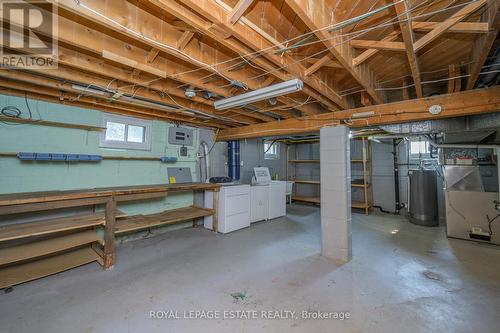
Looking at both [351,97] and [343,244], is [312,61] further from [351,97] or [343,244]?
[343,244]

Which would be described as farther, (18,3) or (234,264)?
(234,264)

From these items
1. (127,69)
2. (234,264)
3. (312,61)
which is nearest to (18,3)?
(127,69)

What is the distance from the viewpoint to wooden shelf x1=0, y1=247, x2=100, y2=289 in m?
2.17

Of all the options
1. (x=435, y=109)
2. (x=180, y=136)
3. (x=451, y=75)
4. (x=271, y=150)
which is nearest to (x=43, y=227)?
(x=180, y=136)

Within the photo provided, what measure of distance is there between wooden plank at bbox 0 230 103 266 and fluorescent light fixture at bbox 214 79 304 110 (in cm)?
243

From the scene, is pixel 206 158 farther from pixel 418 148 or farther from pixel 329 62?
pixel 418 148

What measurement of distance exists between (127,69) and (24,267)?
8.55ft

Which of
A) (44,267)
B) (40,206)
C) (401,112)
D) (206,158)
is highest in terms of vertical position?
(401,112)

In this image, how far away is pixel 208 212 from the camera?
3957 millimetres

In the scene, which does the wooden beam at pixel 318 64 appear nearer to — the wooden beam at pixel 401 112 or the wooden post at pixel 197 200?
the wooden beam at pixel 401 112

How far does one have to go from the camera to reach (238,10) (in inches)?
48.9

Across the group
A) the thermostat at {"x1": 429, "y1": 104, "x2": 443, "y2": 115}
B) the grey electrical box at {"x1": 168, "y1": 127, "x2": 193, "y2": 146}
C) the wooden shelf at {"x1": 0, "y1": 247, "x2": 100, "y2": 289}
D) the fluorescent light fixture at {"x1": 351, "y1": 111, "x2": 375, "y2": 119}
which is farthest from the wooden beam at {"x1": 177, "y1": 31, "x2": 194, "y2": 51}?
the thermostat at {"x1": 429, "y1": 104, "x2": 443, "y2": 115}

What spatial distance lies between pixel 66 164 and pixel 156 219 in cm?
151

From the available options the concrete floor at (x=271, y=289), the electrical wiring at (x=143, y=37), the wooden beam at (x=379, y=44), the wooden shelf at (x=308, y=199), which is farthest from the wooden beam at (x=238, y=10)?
the wooden shelf at (x=308, y=199)
